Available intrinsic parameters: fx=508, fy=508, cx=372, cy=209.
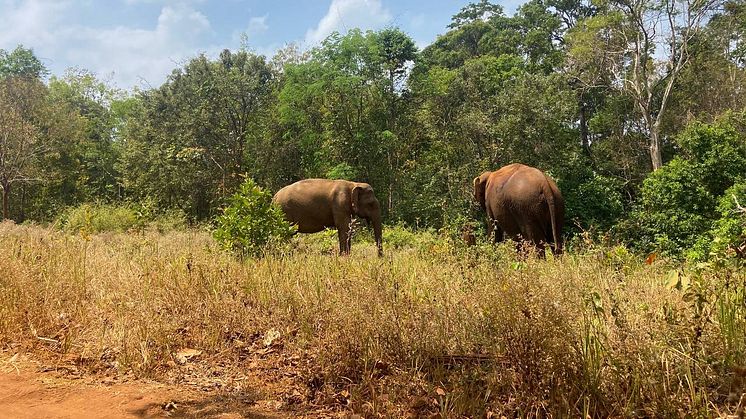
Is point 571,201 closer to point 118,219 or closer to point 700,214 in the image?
point 700,214

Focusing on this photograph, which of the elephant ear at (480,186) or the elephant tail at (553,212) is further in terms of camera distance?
the elephant ear at (480,186)

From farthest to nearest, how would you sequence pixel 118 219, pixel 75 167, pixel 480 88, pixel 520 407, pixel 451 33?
1. pixel 451 33
2. pixel 75 167
3. pixel 480 88
4. pixel 118 219
5. pixel 520 407

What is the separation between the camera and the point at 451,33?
40906 millimetres

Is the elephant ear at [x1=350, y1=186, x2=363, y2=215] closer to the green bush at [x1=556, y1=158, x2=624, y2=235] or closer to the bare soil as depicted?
the bare soil

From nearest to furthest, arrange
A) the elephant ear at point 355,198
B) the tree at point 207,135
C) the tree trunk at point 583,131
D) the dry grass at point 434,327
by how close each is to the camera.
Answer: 1. the dry grass at point 434,327
2. the elephant ear at point 355,198
3. the tree at point 207,135
4. the tree trunk at point 583,131

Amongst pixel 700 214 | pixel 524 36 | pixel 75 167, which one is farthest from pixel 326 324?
pixel 524 36

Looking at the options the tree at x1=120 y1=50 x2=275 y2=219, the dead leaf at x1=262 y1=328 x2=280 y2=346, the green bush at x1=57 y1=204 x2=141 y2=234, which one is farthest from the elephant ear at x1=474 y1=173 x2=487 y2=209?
the tree at x1=120 y1=50 x2=275 y2=219

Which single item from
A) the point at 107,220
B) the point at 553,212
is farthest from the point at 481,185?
the point at 107,220

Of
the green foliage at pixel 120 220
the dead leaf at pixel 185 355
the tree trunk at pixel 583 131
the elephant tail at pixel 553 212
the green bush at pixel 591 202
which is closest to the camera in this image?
the dead leaf at pixel 185 355

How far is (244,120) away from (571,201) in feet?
51.9

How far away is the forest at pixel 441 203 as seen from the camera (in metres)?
3.31

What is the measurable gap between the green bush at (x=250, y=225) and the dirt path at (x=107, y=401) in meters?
3.46

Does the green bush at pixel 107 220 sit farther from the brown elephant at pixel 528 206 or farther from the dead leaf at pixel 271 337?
the dead leaf at pixel 271 337

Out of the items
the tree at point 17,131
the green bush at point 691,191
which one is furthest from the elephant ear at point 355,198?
the tree at point 17,131
